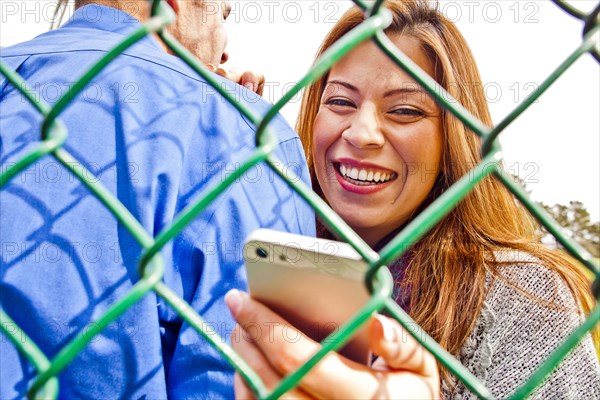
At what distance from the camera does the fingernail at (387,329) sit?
79 cm

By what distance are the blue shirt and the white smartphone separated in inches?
13.1

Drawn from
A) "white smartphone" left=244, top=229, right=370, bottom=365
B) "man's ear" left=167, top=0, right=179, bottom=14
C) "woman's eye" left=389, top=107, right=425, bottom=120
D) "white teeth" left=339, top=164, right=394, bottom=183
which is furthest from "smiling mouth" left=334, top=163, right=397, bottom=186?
"white smartphone" left=244, top=229, right=370, bottom=365

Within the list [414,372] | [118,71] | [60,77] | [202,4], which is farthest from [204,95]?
[414,372]

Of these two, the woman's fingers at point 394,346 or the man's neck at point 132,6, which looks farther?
the man's neck at point 132,6

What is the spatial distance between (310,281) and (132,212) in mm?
459

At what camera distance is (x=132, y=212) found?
3.82 feet

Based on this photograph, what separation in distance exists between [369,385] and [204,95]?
2.36 feet

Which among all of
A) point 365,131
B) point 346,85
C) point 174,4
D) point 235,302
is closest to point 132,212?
point 235,302

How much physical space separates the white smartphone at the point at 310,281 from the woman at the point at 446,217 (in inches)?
43.1

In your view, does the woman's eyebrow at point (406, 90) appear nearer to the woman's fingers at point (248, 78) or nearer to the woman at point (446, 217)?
the woman at point (446, 217)

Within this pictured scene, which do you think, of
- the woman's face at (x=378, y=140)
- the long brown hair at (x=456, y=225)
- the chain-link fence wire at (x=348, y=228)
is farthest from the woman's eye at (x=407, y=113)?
the chain-link fence wire at (x=348, y=228)

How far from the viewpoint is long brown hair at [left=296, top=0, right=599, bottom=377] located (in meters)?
1.93

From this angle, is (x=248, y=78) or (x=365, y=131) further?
(x=248, y=78)

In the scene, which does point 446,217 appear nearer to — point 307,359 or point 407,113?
point 407,113
